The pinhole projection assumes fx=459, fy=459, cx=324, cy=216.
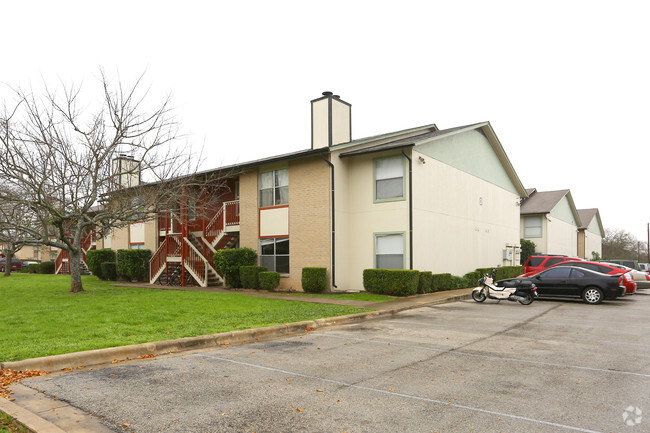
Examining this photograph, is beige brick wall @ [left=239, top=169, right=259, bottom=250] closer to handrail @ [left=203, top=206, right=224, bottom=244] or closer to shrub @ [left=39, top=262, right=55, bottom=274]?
handrail @ [left=203, top=206, right=224, bottom=244]

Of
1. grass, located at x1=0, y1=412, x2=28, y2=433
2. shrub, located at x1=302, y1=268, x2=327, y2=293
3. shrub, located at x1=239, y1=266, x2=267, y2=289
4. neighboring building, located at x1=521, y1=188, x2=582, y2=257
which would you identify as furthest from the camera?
neighboring building, located at x1=521, y1=188, x2=582, y2=257

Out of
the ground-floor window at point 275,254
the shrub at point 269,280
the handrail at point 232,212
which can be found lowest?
the shrub at point 269,280

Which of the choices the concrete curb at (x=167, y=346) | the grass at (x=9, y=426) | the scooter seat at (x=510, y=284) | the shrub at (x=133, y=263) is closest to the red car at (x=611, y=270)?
the scooter seat at (x=510, y=284)

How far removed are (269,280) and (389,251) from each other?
5.34m

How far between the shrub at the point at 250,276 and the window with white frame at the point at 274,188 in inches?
125

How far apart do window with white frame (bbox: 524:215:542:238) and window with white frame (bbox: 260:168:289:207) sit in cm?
2856

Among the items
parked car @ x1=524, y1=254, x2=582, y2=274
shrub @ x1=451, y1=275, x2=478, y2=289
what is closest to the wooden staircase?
shrub @ x1=451, y1=275, x2=478, y2=289

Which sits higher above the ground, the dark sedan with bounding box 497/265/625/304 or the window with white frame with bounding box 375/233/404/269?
the window with white frame with bounding box 375/233/404/269

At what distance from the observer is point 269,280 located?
20.0 metres

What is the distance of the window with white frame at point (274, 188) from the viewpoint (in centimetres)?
2134

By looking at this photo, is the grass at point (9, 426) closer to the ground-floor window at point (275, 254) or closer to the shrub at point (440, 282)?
the ground-floor window at point (275, 254)

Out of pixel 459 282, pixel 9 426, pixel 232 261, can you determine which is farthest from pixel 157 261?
pixel 9 426

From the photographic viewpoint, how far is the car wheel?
16.8 m

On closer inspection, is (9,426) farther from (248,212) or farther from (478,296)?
(248,212)
